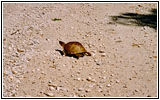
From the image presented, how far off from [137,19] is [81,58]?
237 cm

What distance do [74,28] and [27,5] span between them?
2595 millimetres

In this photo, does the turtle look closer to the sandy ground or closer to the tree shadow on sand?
the sandy ground

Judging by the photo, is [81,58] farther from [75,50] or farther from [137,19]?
[137,19]

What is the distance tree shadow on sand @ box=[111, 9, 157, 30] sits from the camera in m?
6.22

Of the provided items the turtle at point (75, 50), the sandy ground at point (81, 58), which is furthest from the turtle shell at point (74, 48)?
the sandy ground at point (81, 58)

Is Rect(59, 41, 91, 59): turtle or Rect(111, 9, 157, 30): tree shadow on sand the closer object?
Rect(59, 41, 91, 59): turtle

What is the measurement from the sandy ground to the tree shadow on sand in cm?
7

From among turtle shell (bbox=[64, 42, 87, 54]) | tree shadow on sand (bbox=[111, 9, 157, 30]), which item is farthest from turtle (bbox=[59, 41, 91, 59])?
tree shadow on sand (bbox=[111, 9, 157, 30])

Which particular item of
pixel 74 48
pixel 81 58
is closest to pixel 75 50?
pixel 74 48

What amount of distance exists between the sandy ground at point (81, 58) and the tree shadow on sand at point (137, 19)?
0.22ft

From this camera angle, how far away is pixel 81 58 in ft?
15.4

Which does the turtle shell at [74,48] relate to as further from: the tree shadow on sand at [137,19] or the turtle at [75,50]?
the tree shadow on sand at [137,19]

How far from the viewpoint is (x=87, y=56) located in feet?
15.6

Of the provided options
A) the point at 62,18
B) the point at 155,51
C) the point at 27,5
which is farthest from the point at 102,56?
the point at 27,5
